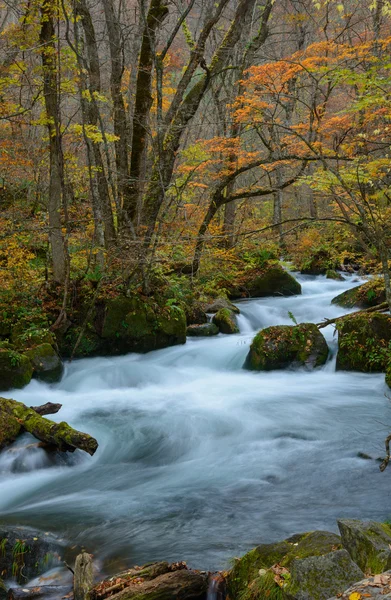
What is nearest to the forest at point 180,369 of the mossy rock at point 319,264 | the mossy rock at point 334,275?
the mossy rock at point 334,275

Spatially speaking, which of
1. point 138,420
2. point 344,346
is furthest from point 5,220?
point 344,346

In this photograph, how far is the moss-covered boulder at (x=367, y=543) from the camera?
2.57m

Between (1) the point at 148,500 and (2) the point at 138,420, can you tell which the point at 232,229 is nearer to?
(2) the point at 138,420

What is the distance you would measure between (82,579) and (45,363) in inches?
228

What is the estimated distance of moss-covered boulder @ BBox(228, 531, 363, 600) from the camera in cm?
234

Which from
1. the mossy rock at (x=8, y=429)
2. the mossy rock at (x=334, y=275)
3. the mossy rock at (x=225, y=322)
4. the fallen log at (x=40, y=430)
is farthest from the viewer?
the mossy rock at (x=334, y=275)

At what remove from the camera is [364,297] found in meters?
11.9

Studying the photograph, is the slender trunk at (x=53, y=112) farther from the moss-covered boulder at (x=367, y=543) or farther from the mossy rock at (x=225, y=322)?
the moss-covered boulder at (x=367, y=543)

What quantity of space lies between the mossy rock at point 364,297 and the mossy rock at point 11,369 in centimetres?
759

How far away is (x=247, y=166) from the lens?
12.4 metres

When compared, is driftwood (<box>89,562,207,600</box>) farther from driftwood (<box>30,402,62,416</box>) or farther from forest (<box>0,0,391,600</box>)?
driftwood (<box>30,402,62,416</box>)

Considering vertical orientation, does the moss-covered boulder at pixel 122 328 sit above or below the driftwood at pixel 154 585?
above

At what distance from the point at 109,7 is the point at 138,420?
899 centimetres

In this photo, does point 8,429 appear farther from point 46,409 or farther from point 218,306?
Result: point 218,306
